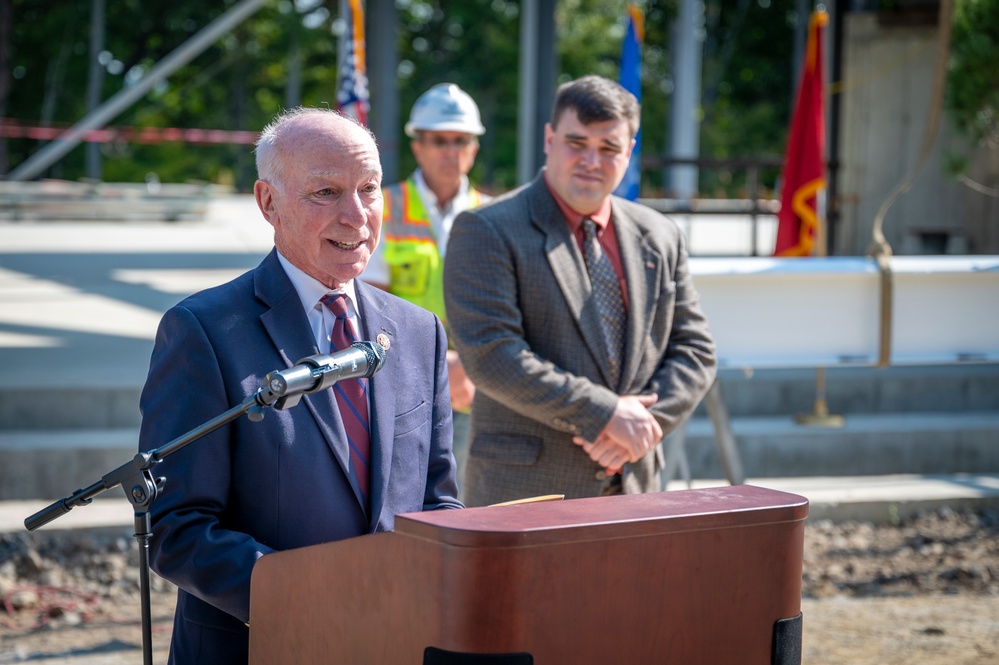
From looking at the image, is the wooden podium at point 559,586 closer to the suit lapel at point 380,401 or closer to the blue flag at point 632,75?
the suit lapel at point 380,401

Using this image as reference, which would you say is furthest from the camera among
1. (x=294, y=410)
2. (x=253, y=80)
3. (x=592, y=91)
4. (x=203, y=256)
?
(x=253, y=80)

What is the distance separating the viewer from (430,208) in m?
4.45

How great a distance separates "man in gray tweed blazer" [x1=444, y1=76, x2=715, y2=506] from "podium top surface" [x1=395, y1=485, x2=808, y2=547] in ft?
5.02

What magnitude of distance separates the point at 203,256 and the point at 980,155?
8.06 m

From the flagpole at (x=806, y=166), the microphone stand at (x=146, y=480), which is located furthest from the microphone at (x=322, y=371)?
the flagpole at (x=806, y=166)

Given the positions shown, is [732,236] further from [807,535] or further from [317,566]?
[317,566]

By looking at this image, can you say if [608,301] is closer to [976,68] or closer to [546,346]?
[546,346]

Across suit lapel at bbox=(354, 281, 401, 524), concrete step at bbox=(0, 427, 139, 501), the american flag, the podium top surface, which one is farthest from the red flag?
the podium top surface

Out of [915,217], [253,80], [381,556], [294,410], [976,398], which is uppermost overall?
[253,80]

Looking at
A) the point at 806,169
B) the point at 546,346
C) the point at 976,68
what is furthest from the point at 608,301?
the point at 806,169

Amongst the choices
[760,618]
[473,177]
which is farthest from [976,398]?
[473,177]

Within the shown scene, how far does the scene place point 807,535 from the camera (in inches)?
233

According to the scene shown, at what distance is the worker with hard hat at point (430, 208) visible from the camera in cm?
433

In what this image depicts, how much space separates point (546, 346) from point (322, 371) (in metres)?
1.73
